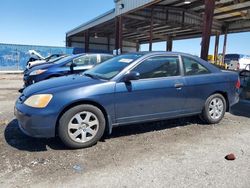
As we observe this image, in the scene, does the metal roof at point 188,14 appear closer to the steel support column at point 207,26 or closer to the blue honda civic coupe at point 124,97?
the steel support column at point 207,26

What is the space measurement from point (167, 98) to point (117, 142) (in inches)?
48.4

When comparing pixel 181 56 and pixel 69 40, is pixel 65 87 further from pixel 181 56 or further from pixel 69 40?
pixel 69 40

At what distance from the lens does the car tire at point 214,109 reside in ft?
18.5

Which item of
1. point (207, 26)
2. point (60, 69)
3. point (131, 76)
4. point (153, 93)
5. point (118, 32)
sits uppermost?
point (118, 32)

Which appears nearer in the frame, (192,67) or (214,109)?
(192,67)

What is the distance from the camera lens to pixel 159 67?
5.08 meters

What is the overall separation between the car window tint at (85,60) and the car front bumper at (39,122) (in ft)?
17.4

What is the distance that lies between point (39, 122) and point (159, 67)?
235 centimetres

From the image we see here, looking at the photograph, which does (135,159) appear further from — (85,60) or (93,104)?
(85,60)

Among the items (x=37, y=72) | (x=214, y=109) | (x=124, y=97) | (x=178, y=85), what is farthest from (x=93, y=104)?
(x=37, y=72)

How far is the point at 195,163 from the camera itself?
151 inches

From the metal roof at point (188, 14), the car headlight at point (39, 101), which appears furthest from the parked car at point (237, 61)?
the car headlight at point (39, 101)

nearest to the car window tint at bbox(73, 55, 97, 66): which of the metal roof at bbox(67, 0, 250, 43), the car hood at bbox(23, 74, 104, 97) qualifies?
the car hood at bbox(23, 74, 104, 97)

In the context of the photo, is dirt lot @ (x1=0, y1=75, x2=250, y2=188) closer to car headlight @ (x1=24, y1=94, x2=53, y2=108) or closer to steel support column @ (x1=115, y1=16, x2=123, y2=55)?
car headlight @ (x1=24, y1=94, x2=53, y2=108)
